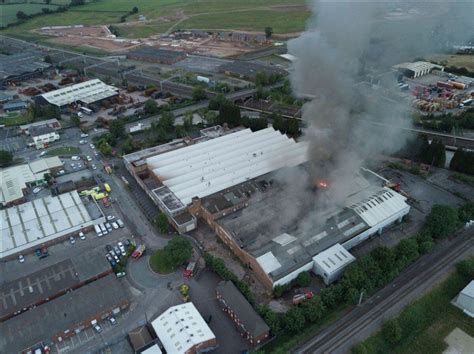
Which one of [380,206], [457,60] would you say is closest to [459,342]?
[380,206]

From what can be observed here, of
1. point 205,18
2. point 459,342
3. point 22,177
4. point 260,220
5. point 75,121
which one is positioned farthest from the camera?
point 205,18

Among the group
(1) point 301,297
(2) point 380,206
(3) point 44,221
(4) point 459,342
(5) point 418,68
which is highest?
(5) point 418,68

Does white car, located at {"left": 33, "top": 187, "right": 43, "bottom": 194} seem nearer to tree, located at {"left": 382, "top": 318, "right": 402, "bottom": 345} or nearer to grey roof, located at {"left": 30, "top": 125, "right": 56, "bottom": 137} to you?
grey roof, located at {"left": 30, "top": 125, "right": 56, "bottom": 137}

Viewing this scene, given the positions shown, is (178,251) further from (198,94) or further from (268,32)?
(268,32)

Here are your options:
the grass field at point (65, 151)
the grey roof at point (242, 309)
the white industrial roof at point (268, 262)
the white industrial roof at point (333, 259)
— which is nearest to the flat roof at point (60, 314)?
the grey roof at point (242, 309)

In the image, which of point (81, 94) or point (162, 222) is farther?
point (81, 94)

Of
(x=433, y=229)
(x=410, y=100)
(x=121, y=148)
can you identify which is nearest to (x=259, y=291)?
(x=433, y=229)

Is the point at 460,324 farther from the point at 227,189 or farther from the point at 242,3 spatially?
the point at 242,3
